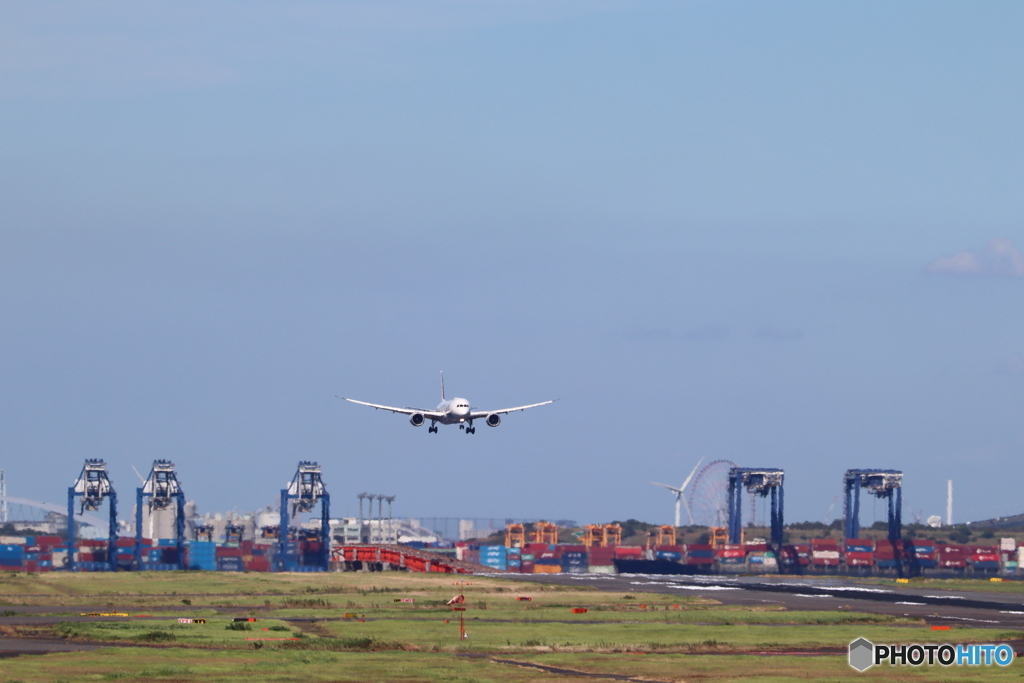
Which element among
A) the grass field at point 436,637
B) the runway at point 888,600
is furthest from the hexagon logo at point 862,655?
the runway at point 888,600

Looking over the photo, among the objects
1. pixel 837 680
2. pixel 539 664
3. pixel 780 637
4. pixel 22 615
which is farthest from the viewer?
pixel 22 615

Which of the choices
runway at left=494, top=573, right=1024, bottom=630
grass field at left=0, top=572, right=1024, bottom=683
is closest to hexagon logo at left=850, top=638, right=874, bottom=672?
grass field at left=0, top=572, right=1024, bottom=683


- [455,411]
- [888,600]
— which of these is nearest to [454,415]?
[455,411]

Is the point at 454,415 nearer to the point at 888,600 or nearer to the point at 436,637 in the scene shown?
the point at 436,637

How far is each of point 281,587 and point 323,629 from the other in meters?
61.5

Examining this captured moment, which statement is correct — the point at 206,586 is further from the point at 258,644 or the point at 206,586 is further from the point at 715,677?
the point at 715,677

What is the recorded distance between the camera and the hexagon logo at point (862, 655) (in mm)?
65956

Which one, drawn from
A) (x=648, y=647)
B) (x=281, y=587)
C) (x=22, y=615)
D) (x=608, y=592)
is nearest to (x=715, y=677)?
(x=648, y=647)

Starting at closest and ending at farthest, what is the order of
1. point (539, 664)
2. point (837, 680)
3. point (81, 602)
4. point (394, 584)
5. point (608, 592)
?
point (837, 680) < point (539, 664) < point (81, 602) < point (608, 592) < point (394, 584)

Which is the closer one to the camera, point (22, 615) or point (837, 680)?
point (837, 680)

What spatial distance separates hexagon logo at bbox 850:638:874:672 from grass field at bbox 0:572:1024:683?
29.1 inches

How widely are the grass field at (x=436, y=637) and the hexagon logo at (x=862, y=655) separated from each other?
2.42 ft

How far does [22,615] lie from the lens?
92875 mm

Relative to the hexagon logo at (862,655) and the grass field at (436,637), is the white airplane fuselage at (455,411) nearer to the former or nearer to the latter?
the grass field at (436,637)
